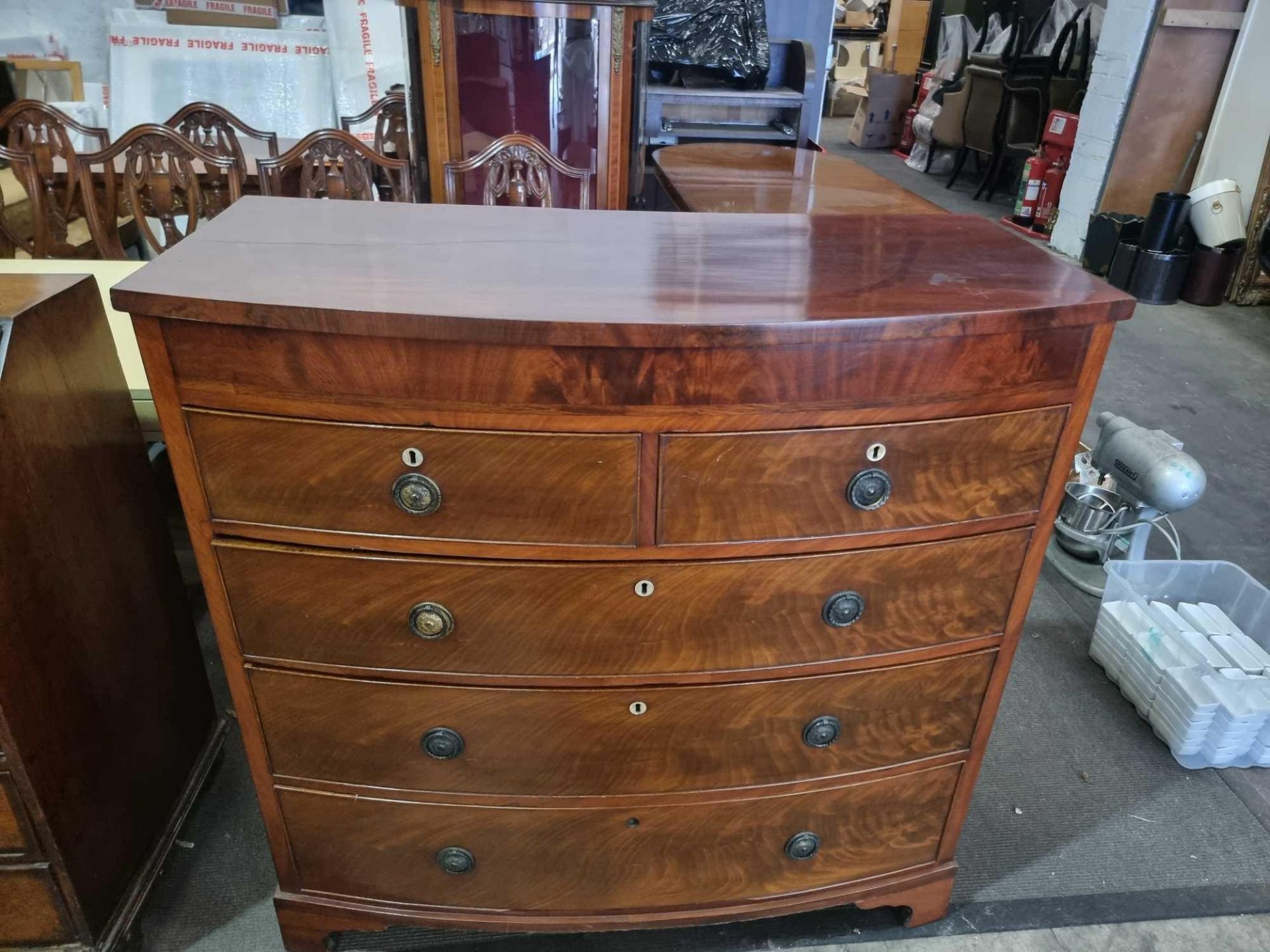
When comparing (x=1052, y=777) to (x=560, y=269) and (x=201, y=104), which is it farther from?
(x=201, y=104)

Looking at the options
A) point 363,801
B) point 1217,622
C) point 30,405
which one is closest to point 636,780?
point 363,801

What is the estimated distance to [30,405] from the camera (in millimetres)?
1190

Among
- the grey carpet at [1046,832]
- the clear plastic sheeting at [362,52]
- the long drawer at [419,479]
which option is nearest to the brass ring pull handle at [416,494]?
the long drawer at [419,479]

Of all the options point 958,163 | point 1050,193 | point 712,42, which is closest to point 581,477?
point 712,42

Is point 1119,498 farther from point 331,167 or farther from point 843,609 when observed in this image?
point 331,167

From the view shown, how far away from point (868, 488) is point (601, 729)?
502mm

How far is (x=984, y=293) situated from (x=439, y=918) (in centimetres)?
124

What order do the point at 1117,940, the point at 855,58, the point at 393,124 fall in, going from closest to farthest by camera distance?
1. the point at 1117,940
2. the point at 393,124
3. the point at 855,58

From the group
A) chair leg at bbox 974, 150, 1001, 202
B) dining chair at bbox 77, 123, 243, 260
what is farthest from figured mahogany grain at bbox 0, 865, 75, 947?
chair leg at bbox 974, 150, 1001, 202

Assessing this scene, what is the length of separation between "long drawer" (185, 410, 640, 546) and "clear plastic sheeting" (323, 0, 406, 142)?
12.9ft

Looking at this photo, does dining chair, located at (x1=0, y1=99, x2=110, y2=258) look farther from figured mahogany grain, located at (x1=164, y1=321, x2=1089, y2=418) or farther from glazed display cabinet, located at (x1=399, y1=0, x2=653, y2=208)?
figured mahogany grain, located at (x1=164, y1=321, x2=1089, y2=418)

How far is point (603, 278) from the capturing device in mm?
1056

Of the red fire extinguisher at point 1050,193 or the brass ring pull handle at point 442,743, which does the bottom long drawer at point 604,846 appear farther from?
the red fire extinguisher at point 1050,193

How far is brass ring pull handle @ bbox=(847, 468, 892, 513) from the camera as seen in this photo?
1.06m
